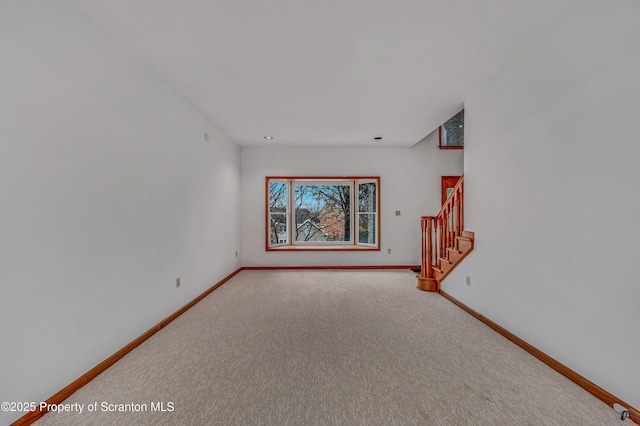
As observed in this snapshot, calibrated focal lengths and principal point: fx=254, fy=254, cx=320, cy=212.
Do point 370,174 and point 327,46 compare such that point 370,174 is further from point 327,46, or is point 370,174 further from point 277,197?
point 327,46

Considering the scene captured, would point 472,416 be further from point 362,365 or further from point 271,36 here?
point 271,36

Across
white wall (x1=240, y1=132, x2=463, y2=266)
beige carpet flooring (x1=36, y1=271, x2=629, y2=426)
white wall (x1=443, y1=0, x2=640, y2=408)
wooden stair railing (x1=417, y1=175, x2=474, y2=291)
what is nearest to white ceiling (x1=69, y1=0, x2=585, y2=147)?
white wall (x1=443, y1=0, x2=640, y2=408)

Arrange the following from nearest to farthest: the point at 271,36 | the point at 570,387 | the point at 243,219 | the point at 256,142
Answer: the point at 570,387 < the point at 271,36 < the point at 256,142 < the point at 243,219

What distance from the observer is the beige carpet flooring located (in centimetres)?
142

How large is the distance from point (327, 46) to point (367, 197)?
3572 mm

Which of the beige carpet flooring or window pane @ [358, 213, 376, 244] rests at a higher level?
window pane @ [358, 213, 376, 244]

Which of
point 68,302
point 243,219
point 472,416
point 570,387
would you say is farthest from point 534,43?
point 243,219

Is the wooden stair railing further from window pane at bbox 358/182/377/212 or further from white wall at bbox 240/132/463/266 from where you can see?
window pane at bbox 358/182/377/212

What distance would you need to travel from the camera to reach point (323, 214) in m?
5.45

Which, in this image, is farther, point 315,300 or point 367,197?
point 367,197

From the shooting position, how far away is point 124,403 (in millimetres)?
1513

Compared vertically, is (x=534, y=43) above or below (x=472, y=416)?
above

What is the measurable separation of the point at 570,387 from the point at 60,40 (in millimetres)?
3881

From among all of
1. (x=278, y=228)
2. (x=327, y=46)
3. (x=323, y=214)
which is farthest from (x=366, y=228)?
(x=327, y=46)
